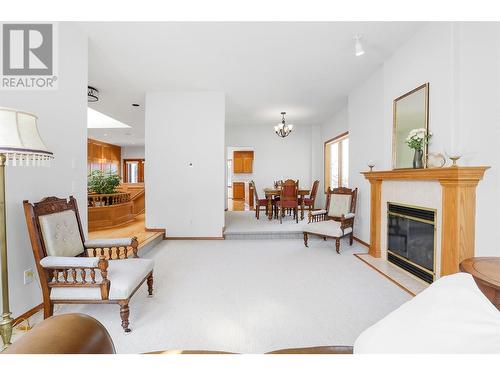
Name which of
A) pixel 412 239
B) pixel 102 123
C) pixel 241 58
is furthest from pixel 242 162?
pixel 412 239

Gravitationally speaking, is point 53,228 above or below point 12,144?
below

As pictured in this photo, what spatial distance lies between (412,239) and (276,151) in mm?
5246

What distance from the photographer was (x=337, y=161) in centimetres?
686

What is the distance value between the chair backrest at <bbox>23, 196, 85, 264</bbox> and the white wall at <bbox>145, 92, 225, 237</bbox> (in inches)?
95.6

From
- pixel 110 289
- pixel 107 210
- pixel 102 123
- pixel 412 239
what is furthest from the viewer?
pixel 102 123

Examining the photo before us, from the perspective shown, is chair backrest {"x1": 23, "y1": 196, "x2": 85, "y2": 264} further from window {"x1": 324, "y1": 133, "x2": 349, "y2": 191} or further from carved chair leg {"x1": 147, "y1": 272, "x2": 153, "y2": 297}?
window {"x1": 324, "y1": 133, "x2": 349, "y2": 191}

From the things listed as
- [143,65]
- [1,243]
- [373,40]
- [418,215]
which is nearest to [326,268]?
[418,215]

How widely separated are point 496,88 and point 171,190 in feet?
14.9

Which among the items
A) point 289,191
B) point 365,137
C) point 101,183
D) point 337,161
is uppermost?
point 365,137

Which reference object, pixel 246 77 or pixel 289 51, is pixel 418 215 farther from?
pixel 246 77

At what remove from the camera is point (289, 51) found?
3.16m

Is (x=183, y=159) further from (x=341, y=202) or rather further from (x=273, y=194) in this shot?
(x=341, y=202)

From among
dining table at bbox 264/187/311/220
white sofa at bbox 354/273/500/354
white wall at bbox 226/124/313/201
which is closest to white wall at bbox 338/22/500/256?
white sofa at bbox 354/273/500/354

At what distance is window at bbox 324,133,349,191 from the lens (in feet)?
21.1
